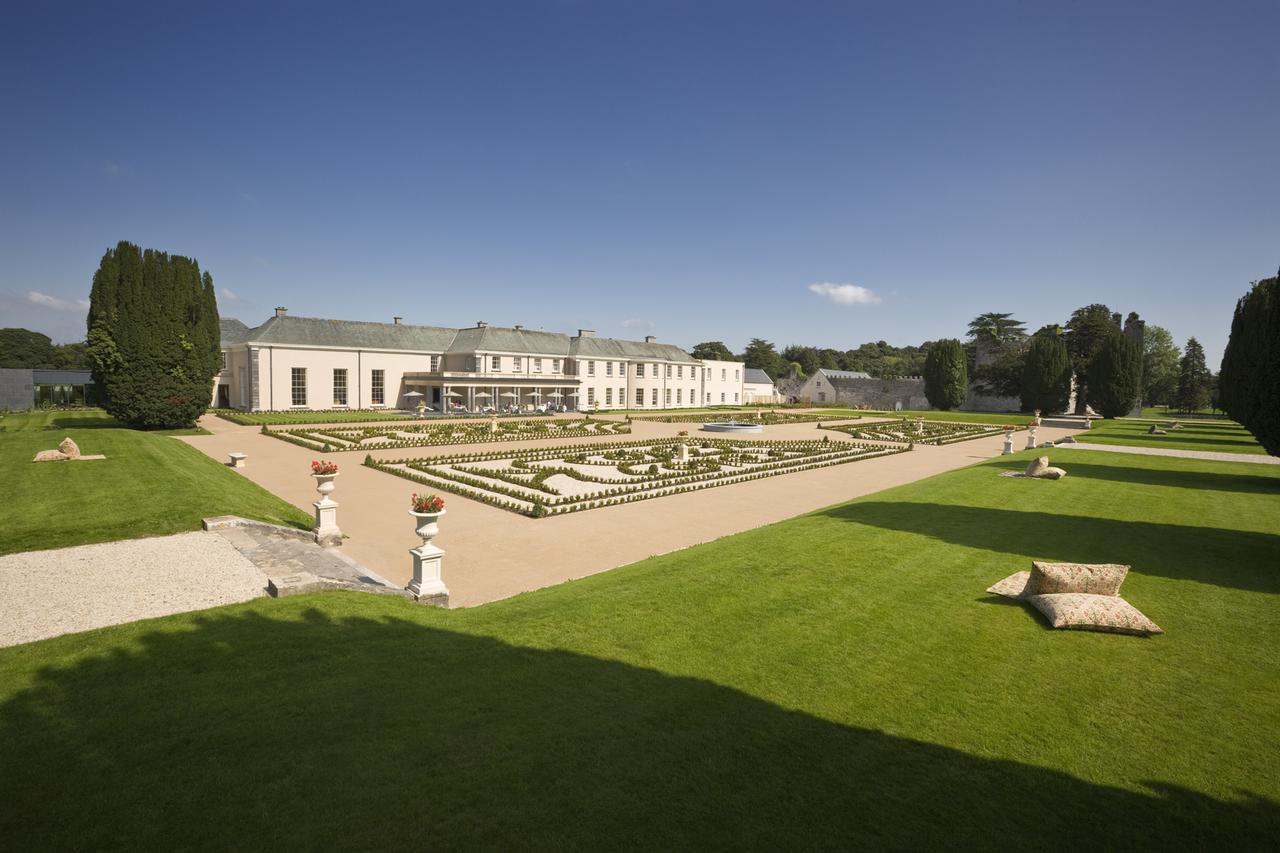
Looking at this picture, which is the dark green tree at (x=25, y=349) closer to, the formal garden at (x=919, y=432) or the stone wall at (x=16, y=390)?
the stone wall at (x=16, y=390)

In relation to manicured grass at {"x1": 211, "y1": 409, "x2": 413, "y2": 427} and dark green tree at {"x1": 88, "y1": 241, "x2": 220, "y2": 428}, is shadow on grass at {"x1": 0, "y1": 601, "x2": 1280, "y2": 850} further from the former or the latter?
manicured grass at {"x1": 211, "y1": 409, "x2": 413, "y2": 427}

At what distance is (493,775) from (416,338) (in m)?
50.9

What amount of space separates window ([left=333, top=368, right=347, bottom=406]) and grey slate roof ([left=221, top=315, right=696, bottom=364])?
79.7 inches

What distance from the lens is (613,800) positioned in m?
3.65

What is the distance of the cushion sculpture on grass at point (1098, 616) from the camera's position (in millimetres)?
6430

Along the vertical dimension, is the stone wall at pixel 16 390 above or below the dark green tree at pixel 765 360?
below

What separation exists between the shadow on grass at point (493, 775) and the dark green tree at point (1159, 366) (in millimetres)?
109317

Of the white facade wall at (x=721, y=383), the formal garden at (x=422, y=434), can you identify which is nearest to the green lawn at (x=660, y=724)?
the formal garden at (x=422, y=434)

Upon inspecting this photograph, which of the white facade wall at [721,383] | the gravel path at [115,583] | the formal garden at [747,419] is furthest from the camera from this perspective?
the white facade wall at [721,383]

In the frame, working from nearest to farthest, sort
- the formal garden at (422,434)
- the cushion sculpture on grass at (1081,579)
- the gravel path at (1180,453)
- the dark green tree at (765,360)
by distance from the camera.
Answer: the cushion sculpture on grass at (1081,579)
the gravel path at (1180,453)
the formal garden at (422,434)
the dark green tree at (765,360)

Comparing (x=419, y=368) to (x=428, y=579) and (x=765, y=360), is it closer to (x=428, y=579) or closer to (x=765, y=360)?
(x=428, y=579)

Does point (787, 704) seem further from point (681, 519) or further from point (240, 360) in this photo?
point (240, 360)

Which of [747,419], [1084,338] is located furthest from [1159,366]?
[747,419]

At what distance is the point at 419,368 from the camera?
49344 millimetres
